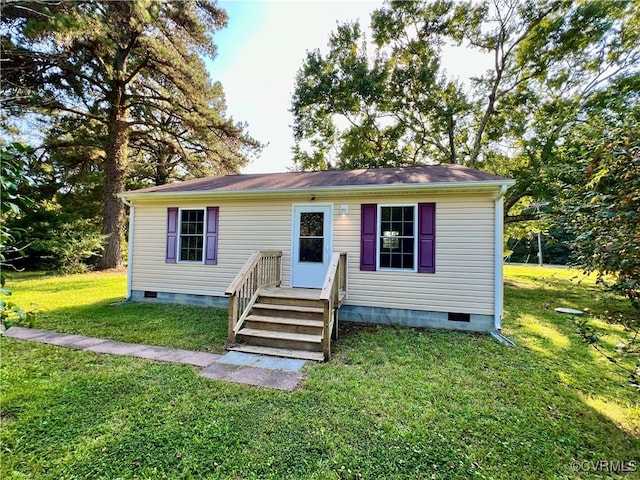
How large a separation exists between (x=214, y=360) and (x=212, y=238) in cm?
372

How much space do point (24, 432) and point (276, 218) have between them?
5.15m

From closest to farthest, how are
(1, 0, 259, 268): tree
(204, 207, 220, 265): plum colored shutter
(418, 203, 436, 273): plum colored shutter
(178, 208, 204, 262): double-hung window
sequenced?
(418, 203, 436, 273): plum colored shutter
(204, 207, 220, 265): plum colored shutter
(178, 208, 204, 262): double-hung window
(1, 0, 259, 268): tree

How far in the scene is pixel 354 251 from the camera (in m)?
6.43

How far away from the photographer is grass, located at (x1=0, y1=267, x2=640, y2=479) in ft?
7.65

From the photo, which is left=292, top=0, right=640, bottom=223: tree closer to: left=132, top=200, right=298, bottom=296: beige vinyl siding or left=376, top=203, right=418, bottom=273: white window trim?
left=376, top=203, right=418, bottom=273: white window trim

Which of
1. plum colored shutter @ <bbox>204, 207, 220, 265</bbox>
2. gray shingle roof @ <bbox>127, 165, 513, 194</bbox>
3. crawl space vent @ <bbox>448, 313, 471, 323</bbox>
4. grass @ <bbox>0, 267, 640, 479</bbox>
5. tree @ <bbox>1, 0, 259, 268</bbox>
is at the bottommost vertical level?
grass @ <bbox>0, 267, 640, 479</bbox>

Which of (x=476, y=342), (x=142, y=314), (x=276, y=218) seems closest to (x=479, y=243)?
(x=476, y=342)

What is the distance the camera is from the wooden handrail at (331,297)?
449 cm

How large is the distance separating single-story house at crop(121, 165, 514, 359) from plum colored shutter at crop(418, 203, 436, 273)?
0.02 m

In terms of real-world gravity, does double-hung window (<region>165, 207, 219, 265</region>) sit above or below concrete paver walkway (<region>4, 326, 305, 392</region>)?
above

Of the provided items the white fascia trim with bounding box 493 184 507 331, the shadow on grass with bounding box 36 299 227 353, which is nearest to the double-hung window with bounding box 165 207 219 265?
the shadow on grass with bounding box 36 299 227 353

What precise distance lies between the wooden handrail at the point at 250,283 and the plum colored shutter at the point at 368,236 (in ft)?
6.37

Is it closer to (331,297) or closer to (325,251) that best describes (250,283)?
(331,297)

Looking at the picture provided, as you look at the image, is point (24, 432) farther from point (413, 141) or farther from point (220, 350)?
point (413, 141)
